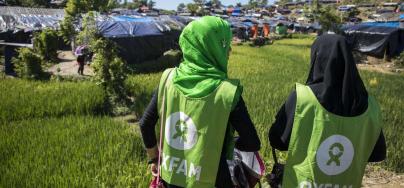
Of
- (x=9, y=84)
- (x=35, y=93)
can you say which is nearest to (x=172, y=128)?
(x=35, y=93)

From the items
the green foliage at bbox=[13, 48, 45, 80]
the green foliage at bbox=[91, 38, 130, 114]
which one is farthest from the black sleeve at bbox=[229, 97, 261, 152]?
the green foliage at bbox=[13, 48, 45, 80]

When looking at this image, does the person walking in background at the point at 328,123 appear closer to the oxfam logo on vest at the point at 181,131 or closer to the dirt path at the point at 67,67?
the oxfam logo on vest at the point at 181,131

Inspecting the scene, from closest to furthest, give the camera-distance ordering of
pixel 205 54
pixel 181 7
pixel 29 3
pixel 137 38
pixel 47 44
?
pixel 205 54, pixel 47 44, pixel 137 38, pixel 29 3, pixel 181 7

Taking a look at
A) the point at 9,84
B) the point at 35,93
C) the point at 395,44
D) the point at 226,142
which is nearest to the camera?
the point at 226,142

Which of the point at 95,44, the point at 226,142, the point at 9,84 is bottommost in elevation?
the point at 9,84

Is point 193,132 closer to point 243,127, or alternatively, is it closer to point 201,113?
point 201,113

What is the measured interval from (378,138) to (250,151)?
774 millimetres

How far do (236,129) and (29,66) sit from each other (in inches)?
408

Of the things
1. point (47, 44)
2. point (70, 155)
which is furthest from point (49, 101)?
point (47, 44)

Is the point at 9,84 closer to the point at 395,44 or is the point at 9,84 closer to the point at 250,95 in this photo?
the point at 250,95

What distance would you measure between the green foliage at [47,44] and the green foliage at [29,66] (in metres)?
2.91

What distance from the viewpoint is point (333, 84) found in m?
2.09

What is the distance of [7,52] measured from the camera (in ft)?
42.0

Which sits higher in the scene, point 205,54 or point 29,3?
point 205,54
